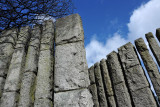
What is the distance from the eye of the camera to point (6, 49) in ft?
9.45

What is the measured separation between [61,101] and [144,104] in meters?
2.01

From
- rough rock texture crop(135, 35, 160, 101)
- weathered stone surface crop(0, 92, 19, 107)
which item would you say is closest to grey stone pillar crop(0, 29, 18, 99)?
weathered stone surface crop(0, 92, 19, 107)

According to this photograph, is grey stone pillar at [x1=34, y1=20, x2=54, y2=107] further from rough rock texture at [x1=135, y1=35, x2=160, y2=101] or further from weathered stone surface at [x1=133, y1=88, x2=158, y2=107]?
rough rock texture at [x1=135, y1=35, x2=160, y2=101]

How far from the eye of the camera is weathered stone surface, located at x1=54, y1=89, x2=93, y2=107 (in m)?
1.81

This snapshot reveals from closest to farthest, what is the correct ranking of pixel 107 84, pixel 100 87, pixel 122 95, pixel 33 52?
pixel 33 52, pixel 122 95, pixel 107 84, pixel 100 87

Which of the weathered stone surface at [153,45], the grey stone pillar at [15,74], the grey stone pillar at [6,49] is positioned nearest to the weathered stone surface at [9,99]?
the grey stone pillar at [15,74]

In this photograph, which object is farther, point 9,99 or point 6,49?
point 6,49

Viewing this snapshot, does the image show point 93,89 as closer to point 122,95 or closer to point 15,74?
point 122,95

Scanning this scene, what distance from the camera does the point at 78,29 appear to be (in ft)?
8.13

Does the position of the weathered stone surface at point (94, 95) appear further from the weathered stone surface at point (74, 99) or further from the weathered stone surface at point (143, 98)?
the weathered stone surface at point (74, 99)

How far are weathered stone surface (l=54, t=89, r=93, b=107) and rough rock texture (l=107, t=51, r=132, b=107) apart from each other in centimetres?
179

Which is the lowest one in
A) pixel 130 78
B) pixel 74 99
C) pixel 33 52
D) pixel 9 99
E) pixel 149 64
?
pixel 74 99

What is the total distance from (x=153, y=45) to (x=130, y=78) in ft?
3.24

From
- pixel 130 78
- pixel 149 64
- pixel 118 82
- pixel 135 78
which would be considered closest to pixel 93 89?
pixel 118 82
